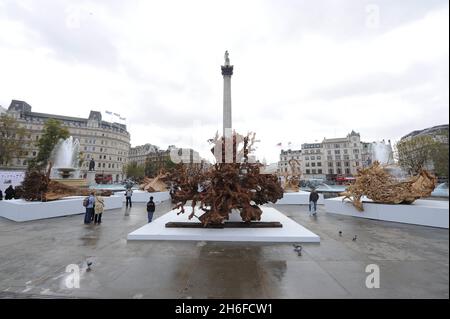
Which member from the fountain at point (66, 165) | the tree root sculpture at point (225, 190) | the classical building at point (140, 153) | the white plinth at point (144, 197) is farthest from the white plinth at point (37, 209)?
the classical building at point (140, 153)

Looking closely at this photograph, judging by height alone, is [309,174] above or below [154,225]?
above

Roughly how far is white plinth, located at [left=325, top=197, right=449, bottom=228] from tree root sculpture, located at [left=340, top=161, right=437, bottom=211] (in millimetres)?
421

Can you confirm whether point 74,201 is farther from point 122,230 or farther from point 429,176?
point 429,176

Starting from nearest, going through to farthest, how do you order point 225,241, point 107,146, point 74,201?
point 225,241
point 74,201
point 107,146

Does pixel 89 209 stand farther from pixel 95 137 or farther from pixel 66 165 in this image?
pixel 95 137

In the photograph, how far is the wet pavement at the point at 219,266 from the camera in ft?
15.2

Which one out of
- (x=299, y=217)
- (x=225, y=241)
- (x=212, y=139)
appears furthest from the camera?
(x=299, y=217)

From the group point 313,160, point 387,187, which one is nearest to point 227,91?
point 387,187

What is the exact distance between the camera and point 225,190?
9508mm

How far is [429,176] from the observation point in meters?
12.2

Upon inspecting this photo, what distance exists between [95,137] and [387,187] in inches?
3577

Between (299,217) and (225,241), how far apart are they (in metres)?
7.25

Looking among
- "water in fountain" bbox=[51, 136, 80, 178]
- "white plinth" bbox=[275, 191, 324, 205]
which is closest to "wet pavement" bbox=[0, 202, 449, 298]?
"white plinth" bbox=[275, 191, 324, 205]
